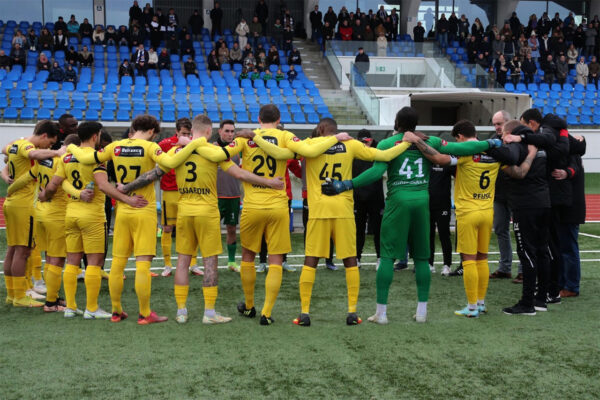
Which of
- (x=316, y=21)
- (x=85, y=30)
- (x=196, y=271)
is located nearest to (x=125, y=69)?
(x=85, y=30)

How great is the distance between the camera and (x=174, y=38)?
25406mm

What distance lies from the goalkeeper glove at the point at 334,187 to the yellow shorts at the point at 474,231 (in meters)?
1.25


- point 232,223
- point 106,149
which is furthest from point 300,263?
point 106,149

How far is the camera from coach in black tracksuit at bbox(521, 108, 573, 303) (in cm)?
661

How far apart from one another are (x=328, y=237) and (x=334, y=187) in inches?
19.9

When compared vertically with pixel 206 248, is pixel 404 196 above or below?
above

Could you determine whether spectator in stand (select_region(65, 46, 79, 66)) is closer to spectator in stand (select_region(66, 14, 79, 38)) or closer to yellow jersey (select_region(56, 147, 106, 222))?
spectator in stand (select_region(66, 14, 79, 38))

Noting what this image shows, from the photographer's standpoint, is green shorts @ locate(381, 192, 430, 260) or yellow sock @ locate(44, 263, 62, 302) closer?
green shorts @ locate(381, 192, 430, 260)

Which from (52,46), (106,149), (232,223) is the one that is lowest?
(232,223)

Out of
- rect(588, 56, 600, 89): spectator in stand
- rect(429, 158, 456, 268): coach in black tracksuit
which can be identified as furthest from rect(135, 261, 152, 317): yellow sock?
rect(588, 56, 600, 89): spectator in stand

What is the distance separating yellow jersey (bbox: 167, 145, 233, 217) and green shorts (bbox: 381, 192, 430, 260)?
156 cm

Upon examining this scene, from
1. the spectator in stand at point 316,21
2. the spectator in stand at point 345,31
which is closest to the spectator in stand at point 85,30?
the spectator in stand at point 316,21

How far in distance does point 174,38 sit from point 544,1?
20.4 metres

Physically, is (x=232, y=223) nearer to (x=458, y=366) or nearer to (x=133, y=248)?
(x=133, y=248)
